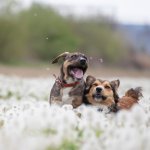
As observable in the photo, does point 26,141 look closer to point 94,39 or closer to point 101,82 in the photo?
point 101,82

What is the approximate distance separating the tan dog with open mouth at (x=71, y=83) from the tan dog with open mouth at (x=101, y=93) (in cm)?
20

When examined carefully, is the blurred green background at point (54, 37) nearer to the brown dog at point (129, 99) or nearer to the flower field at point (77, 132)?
the brown dog at point (129, 99)

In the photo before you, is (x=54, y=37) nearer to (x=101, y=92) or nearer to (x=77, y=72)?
(x=77, y=72)

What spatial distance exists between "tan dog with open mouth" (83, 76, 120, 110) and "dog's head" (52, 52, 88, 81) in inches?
7.9

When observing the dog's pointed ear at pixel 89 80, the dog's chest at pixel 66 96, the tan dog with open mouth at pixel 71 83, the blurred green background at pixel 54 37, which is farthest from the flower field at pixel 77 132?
the blurred green background at pixel 54 37

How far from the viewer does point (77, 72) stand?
11180 mm

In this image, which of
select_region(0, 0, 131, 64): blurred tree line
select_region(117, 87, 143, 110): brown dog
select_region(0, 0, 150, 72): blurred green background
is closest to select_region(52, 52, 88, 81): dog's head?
select_region(117, 87, 143, 110): brown dog

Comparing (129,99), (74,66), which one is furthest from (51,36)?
(129,99)

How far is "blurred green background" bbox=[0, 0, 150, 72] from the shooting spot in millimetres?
66250

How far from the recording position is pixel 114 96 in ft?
35.6

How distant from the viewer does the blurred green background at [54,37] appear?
66.2m

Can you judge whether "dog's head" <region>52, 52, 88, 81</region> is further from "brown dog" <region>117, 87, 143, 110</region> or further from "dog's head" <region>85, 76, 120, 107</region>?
"brown dog" <region>117, 87, 143, 110</region>

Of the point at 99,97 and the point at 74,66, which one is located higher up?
the point at 74,66

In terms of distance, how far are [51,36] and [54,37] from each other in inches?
61.1
